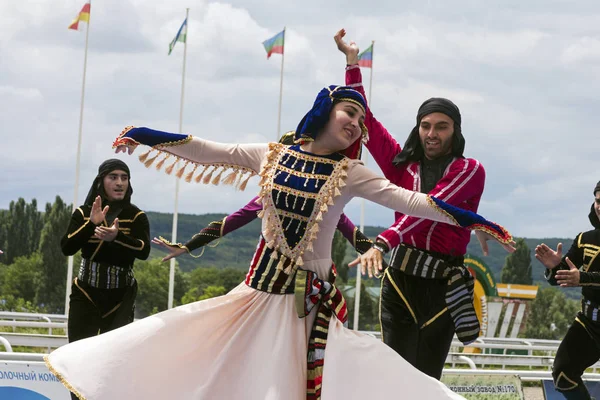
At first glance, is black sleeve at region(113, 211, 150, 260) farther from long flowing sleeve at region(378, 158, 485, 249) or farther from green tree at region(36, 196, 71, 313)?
green tree at region(36, 196, 71, 313)

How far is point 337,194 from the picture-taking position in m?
4.74

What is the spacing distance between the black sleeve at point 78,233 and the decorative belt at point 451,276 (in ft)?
10.1

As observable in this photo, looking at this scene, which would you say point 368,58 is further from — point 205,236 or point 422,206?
point 422,206

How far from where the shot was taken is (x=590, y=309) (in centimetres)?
725

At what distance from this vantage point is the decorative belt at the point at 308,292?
464 centimetres

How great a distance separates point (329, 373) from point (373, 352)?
252 millimetres

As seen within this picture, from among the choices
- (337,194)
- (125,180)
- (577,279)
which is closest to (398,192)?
(337,194)

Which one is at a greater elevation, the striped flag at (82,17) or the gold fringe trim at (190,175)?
the striped flag at (82,17)

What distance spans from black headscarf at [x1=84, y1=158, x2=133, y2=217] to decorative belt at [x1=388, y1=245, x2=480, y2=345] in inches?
119

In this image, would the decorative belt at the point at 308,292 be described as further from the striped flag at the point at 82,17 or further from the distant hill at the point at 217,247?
the distant hill at the point at 217,247

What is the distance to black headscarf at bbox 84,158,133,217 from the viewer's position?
752 cm

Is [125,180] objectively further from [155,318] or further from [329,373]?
[329,373]

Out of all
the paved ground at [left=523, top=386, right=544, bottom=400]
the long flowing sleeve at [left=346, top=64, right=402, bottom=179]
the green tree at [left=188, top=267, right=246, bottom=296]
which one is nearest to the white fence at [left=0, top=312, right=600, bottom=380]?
the paved ground at [left=523, top=386, right=544, bottom=400]

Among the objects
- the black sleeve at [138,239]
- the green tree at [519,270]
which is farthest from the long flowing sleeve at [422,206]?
the green tree at [519,270]
